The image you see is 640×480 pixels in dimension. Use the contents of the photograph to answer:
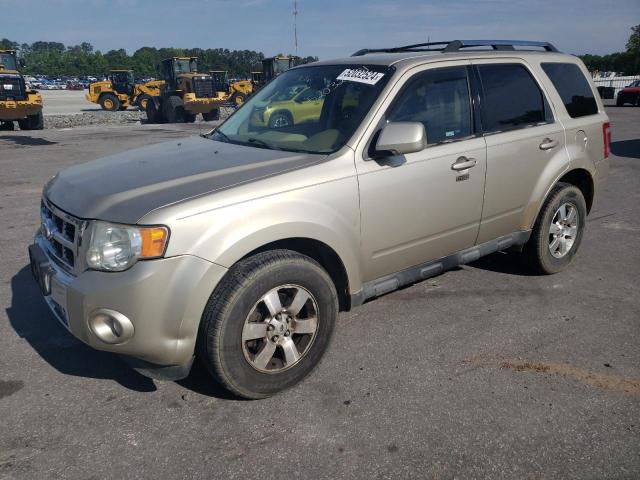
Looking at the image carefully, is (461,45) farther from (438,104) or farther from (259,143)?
(259,143)

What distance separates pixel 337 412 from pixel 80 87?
91588 mm

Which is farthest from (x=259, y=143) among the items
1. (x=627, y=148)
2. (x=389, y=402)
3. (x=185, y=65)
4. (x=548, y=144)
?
(x=185, y=65)

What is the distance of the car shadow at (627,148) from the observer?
11939mm

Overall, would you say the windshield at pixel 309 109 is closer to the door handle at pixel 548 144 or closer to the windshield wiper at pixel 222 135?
the windshield wiper at pixel 222 135

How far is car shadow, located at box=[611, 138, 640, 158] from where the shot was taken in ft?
39.2

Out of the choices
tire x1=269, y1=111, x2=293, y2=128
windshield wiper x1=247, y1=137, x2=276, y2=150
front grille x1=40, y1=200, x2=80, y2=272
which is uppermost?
tire x1=269, y1=111, x2=293, y2=128

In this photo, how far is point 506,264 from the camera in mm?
5031

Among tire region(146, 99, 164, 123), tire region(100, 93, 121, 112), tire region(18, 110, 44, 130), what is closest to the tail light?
tire region(18, 110, 44, 130)

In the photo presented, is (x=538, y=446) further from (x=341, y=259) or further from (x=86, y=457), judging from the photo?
(x=86, y=457)

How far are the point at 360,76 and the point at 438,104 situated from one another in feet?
1.82

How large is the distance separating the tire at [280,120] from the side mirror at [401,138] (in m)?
0.89

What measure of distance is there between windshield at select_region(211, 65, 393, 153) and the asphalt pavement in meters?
1.34

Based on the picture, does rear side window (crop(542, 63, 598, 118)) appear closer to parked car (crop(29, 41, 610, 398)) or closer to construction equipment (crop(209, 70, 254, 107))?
parked car (crop(29, 41, 610, 398))

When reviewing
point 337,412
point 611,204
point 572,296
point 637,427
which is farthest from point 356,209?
point 611,204
